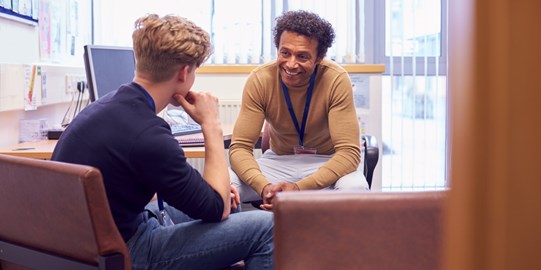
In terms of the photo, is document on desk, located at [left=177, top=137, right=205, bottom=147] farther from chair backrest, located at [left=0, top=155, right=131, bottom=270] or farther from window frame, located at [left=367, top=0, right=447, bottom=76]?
window frame, located at [left=367, top=0, right=447, bottom=76]

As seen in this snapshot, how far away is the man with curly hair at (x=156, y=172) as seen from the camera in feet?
4.96

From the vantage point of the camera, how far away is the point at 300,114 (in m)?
2.53

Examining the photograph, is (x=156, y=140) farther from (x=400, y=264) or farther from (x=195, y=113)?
(x=400, y=264)

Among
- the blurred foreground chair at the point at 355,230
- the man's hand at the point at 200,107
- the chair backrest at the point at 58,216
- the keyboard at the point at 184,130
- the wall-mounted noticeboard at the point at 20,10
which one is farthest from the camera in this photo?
the keyboard at the point at 184,130

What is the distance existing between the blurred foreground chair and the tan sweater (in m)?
1.36

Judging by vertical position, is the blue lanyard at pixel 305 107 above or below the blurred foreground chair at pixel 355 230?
above

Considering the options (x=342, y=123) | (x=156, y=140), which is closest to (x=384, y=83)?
(x=342, y=123)

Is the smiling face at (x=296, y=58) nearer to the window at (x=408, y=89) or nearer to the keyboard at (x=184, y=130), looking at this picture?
the keyboard at (x=184, y=130)

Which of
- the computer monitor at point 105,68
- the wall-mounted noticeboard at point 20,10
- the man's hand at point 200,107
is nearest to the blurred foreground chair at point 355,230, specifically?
the man's hand at point 200,107

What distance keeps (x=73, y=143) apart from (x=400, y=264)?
2.89 feet

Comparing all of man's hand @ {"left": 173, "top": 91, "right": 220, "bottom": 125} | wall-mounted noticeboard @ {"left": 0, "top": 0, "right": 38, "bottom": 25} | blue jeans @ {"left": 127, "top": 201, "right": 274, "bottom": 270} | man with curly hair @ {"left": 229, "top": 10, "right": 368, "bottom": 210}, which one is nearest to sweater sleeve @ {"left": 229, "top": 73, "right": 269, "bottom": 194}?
man with curly hair @ {"left": 229, "top": 10, "right": 368, "bottom": 210}

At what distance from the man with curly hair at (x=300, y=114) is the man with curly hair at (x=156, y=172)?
0.82 meters

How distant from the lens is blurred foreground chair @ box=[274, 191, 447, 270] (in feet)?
3.34

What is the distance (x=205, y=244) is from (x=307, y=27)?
123 cm
